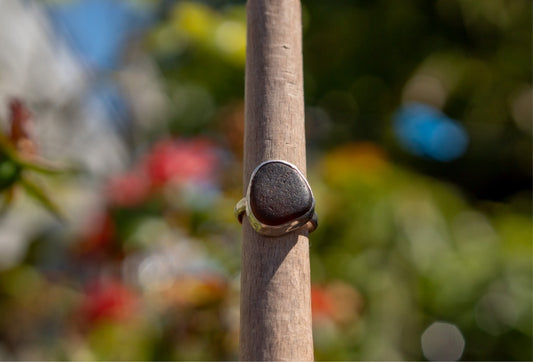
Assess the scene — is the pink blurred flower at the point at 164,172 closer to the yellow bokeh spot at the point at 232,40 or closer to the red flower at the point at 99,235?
the red flower at the point at 99,235

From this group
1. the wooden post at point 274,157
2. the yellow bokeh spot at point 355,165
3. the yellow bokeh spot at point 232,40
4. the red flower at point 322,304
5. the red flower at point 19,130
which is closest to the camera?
the wooden post at point 274,157

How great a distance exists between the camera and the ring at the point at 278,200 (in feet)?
1.33

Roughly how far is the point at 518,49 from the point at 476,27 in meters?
0.17

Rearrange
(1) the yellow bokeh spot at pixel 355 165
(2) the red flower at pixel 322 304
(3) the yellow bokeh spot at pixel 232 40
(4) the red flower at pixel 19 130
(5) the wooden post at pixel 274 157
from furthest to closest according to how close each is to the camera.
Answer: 1. (1) the yellow bokeh spot at pixel 355 165
2. (3) the yellow bokeh spot at pixel 232 40
3. (2) the red flower at pixel 322 304
4. (4) the red flower at pixel 19 130
5. (5) the wooden post at pixel 274 157

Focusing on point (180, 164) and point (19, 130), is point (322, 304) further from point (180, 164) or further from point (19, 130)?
point (19, 130)

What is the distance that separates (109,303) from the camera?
138 centimetres

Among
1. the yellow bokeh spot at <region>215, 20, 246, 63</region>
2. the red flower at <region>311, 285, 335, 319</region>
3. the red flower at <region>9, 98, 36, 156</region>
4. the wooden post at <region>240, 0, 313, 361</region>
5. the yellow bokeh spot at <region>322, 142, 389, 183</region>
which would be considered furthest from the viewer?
the yellow bokeh spot at <region>322, 142, 389, 183</region>

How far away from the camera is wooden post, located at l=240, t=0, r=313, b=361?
15.1 inches

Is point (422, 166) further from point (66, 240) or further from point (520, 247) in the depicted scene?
point (66, 240)

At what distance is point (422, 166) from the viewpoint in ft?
7.99

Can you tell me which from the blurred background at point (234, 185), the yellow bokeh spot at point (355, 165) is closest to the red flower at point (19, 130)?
the blurred background at point (234, 185)

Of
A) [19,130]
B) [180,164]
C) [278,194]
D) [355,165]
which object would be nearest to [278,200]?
[278,194]

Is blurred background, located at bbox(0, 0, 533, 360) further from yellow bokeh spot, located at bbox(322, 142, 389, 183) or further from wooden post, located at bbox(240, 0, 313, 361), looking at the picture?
wooden post, located at bbox(240, 0, 313, 361)

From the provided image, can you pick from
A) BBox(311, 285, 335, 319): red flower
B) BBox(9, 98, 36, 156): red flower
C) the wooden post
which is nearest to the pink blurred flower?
BBox(311, 285, 335, 319): red flower
